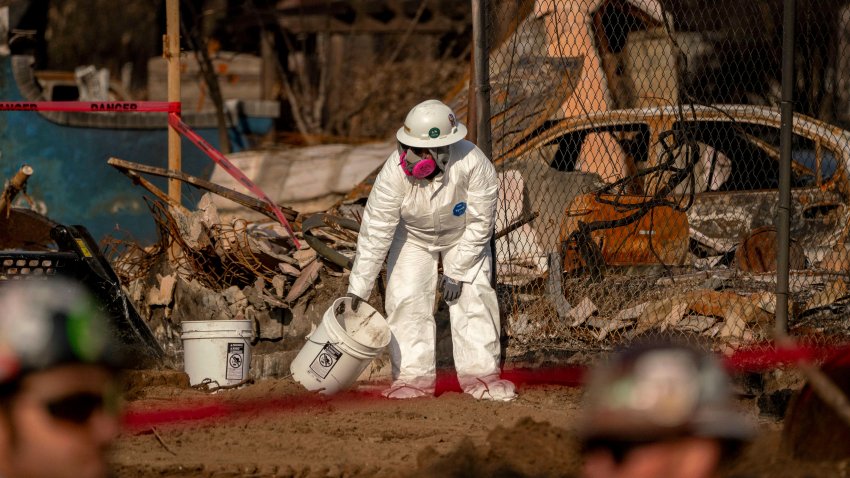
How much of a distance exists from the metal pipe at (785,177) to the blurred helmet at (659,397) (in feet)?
18.3

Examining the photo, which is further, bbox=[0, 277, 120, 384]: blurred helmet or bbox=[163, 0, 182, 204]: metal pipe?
bbox=[163, 0, 182, 204]: metal pipe

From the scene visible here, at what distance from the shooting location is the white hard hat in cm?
792

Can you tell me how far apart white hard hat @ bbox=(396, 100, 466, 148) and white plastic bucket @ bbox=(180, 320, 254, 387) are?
184 centimetres

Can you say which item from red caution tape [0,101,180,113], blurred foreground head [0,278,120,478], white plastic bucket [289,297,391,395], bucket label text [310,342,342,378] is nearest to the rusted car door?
white plastic bucket [289,297,391,395]

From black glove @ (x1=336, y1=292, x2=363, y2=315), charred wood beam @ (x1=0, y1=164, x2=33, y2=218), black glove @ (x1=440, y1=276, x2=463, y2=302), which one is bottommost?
black glove @ (x1=336, y1=292, x2=363, y2=315)

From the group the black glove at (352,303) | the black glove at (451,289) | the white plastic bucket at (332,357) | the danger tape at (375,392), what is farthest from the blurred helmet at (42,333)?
the black glove at (352,303)

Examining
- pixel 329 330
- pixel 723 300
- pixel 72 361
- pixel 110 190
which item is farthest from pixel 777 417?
pixel 110 190

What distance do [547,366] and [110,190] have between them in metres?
7.74

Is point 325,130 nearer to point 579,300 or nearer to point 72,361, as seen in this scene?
point 579,300

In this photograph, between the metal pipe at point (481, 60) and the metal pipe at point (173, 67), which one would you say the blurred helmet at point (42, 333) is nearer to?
the metal pipe at point (481, 60)

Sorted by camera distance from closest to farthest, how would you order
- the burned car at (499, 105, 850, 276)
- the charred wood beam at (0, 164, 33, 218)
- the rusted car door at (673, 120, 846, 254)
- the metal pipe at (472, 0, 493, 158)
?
the metal pipe at (472, 0, 493, 158)
the burned car at (499, 105, 850, 276)
the rusted car door at (673, 120, 846, 254)
the charred wood beam at (0, 164, 33, 218)

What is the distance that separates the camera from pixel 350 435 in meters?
7.13

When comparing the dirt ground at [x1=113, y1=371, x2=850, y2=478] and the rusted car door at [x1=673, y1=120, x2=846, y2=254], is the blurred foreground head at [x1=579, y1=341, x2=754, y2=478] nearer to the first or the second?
the dirt ground at [x1=113, y1=371, x2=850, y2=478]

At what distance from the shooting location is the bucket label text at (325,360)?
8.18 metres
